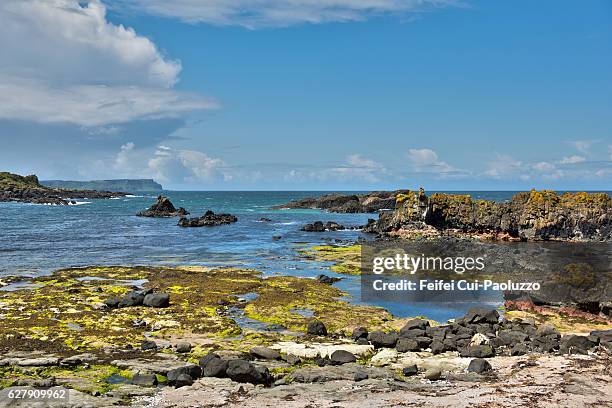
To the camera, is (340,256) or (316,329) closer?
(316,329)

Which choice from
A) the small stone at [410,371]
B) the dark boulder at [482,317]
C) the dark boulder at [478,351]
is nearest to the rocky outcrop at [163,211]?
the dark boulder at [482,317]

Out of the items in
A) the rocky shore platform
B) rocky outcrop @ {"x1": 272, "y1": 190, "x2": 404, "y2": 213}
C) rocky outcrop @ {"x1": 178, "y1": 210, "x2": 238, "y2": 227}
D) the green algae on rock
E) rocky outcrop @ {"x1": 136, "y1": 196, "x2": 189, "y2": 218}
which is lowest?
the rocky shore platform

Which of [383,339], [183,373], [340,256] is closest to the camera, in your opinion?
[183,373]

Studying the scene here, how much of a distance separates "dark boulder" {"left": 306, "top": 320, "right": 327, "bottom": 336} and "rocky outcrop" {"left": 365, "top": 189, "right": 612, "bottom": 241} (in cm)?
4915

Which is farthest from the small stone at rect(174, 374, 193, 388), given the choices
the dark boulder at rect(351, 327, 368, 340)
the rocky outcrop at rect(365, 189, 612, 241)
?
the rocky outcrop at rect(365, 189, 612, 241)

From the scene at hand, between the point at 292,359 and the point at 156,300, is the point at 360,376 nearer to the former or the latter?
the point at 292,359

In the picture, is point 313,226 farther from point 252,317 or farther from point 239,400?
point 239,400

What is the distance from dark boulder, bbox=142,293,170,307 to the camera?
31297 millimetres

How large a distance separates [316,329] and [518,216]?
50.7m

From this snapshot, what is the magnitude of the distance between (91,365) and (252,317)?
34.6ft

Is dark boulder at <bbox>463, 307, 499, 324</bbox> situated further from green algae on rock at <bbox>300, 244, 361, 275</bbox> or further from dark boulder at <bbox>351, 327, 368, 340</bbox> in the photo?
green algae on rock at <bbox>300, 244, 361, 275</bbox>

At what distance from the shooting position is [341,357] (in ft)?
69.3

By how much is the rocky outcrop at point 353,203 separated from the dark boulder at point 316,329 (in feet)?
392

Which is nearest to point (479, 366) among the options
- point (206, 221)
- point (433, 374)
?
point (433, 374)
